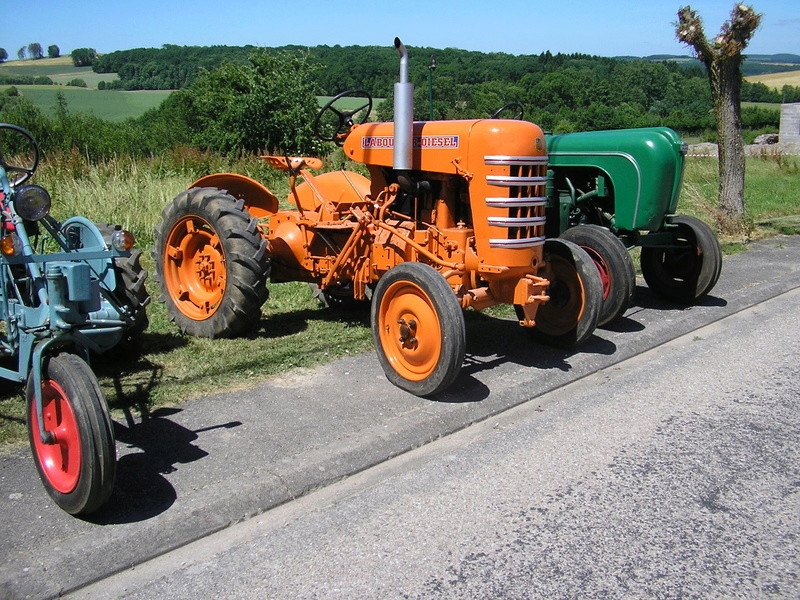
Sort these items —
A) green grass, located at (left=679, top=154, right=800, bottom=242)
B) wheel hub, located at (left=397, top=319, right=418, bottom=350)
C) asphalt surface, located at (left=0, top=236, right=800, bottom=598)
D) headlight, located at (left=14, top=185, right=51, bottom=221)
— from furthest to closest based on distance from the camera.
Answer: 1. green grass, located at (left=679, top=154, right=800, bottom=242)
2. wheel hub, located at (left=397, top=319, right=418, bottom=350)
3. headlight, located at (left=14, top=185, right=51, bottom=221)
4. asphalt surface, located at (left=0, top=236, right=800, bottom=598)

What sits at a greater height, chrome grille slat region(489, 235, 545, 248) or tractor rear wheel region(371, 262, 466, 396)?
chrome grille slat region(489, 235, 545, 248)

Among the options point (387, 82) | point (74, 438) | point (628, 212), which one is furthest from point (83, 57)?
point (74, 438)

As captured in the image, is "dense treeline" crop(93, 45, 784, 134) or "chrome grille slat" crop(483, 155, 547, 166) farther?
"dense treeline" crop(93, 45, 784, 134)

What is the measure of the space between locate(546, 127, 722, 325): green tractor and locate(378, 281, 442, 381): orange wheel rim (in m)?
2.17

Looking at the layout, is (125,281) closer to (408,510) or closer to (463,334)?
(463,334)

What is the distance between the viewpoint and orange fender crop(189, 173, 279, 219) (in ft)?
22.0

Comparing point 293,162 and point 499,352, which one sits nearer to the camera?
point 499,352

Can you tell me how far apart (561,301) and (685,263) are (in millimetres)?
2412

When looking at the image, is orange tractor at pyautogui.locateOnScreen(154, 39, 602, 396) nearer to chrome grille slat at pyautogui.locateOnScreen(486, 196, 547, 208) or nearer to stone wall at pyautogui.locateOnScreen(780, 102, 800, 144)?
chrome grille slat at pyautogui.locateOnScreen(486, 196, 547, 208)

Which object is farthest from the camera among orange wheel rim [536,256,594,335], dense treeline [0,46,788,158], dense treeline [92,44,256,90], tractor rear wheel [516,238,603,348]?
dense treeline [92,44,256,90]

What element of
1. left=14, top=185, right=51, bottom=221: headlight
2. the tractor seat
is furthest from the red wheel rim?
the tractor seat

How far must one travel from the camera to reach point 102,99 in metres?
37.8

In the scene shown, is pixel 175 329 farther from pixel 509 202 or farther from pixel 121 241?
pixel 509 202

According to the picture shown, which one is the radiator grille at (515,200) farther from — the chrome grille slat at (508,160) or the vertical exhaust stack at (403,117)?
the vertical exhaust stack at (403,117)
